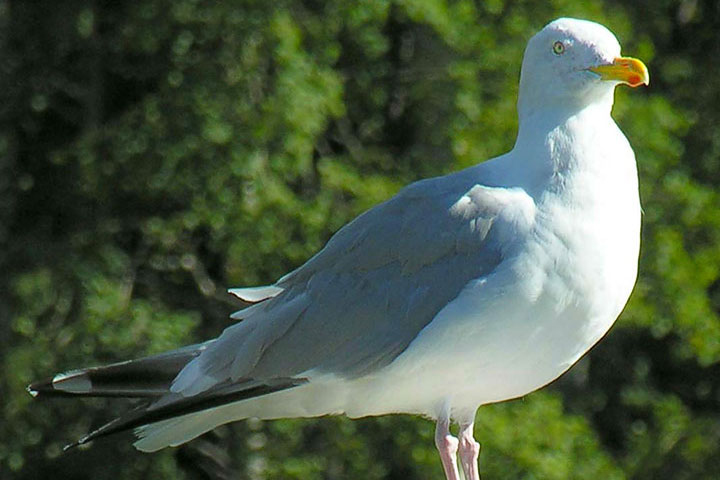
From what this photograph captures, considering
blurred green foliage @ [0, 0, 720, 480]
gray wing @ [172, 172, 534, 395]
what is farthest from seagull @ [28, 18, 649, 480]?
blurred green foliage @ [0, 0, 720, 480]

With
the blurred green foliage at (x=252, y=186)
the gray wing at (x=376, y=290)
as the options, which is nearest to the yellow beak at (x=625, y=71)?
the gray wing at (x=376, y=290)

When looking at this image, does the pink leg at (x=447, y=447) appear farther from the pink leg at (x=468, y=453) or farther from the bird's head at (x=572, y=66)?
the bird's head at (x=572, y=66)

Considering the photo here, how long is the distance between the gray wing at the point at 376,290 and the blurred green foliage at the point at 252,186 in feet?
10.1

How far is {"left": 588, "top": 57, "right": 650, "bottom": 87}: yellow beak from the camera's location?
135 inches

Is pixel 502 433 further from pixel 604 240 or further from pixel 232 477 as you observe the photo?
pixel 604 240

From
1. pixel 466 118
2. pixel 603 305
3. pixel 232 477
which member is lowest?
pixel 232 477

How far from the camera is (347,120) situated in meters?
7.68

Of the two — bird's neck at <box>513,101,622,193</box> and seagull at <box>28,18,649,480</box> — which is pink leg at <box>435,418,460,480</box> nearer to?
seagull at <box>28,18,649,480</box>

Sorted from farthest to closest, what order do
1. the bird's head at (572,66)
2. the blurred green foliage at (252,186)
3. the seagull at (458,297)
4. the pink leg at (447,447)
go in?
the blurred green foliage at (252,186) < the pink leg at (447,447) < the bird's head at (572,66) < the seagull at (458,297)

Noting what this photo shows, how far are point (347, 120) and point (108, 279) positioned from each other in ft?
4.22

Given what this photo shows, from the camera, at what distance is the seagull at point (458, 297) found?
11.1 ft

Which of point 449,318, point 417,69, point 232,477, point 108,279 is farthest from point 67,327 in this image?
point 449,318

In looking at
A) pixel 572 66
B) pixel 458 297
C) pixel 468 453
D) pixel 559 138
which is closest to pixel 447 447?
pixel 468 453

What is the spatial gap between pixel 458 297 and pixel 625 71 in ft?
1.79
